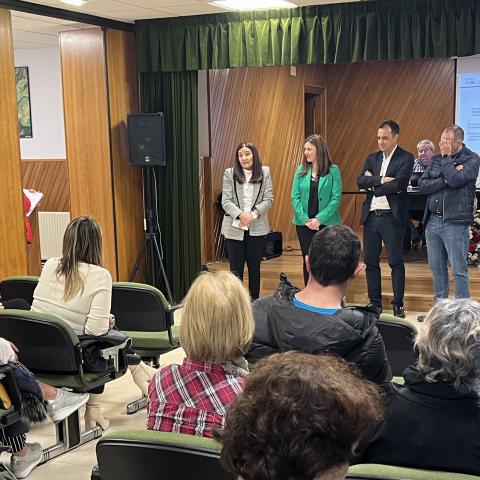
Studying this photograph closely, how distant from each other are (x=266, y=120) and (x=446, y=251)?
3619mm

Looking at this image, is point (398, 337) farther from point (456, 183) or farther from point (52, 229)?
point (52, 229)

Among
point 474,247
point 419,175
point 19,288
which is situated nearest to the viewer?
point 19,288

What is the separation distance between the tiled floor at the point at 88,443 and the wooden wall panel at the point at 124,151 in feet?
7.25

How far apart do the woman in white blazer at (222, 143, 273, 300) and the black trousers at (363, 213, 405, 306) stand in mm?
837

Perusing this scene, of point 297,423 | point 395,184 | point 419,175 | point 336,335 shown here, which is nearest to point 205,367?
point 336,335

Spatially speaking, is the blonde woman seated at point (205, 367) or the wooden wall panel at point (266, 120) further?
the wooden wall panel at point (266, 120)

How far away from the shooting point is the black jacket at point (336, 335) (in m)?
2.27

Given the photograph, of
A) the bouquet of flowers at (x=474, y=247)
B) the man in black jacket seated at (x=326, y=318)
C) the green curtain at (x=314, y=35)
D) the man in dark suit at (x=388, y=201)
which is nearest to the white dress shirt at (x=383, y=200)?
the man in dark suit at (x=388, y=201)

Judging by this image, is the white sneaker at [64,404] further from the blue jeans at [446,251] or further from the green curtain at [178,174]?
the green curtain at [178,174]

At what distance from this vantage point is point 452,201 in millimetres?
5176

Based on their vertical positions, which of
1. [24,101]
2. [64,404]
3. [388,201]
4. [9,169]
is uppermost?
[24,101]

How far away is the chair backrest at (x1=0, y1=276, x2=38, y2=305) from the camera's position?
13.1ft

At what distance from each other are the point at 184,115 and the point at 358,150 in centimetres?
417

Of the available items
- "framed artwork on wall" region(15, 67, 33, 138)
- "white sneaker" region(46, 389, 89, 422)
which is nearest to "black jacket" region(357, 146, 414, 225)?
"white sneaker" region(46, 389, 89, 422)
